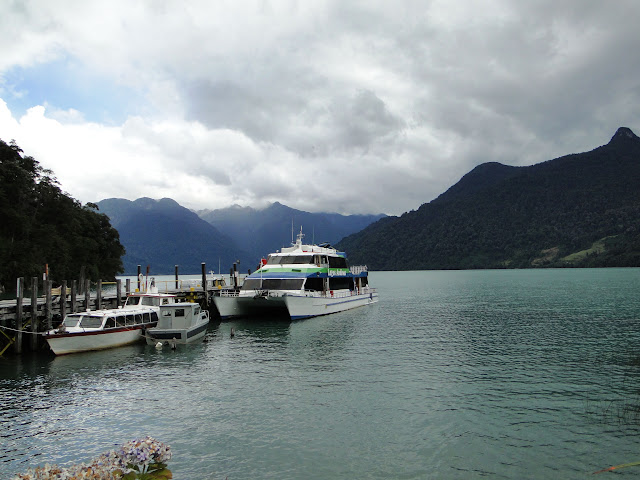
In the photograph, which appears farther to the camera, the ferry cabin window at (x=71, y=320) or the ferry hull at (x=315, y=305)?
the ferry hull at (x=315, y=305)

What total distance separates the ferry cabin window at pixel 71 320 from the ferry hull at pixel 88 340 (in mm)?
1262

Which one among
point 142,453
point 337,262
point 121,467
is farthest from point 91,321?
point 337,262

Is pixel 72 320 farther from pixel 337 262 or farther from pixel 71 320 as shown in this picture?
pixel 337 262

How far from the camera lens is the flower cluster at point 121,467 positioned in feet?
20.4

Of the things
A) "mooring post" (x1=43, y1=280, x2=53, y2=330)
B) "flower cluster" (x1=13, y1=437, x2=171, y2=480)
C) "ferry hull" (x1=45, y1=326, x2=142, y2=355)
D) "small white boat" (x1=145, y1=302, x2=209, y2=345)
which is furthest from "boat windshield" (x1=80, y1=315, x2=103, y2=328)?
"flower cluster" (x1=13, y1=437, x2=171, y2=480)

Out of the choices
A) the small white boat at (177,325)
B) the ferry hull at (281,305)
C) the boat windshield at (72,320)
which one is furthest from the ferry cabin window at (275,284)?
the boat windshield at (72,320)

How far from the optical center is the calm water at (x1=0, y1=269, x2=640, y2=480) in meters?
12.6

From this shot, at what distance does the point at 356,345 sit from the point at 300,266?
16768 millimetres

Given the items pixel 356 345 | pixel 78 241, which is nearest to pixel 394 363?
pixel 356 345

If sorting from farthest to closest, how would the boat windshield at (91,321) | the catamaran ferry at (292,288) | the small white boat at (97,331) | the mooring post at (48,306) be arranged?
Result: 1. the catamaran ferry at (292,288)
2. the mooring post at (48,306)
3. the boat windshield at (91,321)
4. the small white boat at (97,331)

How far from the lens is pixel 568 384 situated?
19578 millimetres

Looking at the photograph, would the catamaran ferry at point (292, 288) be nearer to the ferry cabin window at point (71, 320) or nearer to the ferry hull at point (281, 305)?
the ferry hull at point (281, 305)

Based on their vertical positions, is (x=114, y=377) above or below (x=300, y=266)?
below

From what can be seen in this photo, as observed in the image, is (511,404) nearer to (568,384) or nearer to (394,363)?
(568,384)
